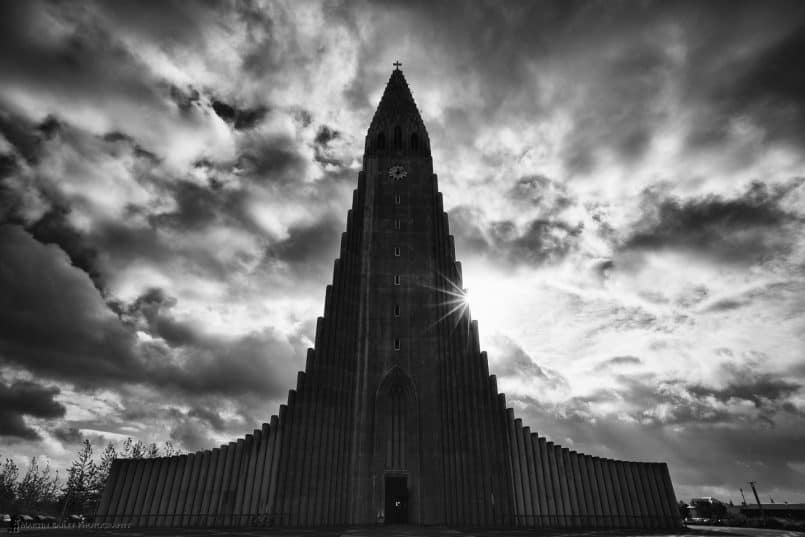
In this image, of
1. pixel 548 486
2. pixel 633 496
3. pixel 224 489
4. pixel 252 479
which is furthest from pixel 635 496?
pixel 224 489

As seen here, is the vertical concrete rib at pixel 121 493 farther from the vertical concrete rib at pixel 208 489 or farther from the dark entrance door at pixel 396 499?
the dark entrance door at pixel 396 499

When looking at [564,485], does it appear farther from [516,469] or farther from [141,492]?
[141,492]

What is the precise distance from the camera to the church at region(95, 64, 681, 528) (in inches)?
1270

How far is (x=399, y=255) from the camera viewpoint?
42031mm

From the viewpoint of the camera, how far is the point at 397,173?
154 feet

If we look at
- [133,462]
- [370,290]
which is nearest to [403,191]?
[370,290]

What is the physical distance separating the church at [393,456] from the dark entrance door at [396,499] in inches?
3.3

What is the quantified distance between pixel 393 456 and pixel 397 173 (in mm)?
28326

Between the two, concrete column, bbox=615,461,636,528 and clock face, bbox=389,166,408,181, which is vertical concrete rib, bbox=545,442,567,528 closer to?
concrete column, bbox=615,461,636,528

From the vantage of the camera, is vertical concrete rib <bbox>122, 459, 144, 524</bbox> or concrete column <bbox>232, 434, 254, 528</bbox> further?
vertical concrete rib <bbox>122, 459, 144, 524</bbox>

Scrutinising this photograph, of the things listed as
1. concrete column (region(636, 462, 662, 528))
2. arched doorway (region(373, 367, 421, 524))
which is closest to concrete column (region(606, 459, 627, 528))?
concrete column (region(636, 462, 662, 528))

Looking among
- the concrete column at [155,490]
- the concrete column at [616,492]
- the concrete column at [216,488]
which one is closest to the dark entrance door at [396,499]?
the concrete column at [216,488]

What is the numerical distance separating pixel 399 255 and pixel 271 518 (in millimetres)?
23994

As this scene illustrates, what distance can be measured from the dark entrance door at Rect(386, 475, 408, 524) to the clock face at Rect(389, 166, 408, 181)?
29200 mm
